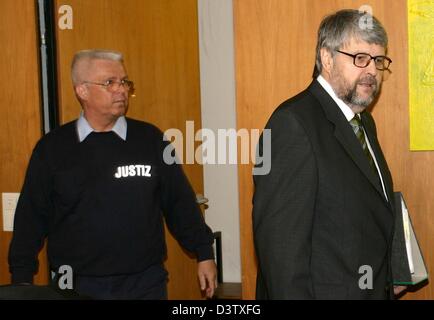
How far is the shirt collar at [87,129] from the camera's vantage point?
2688 millimetres

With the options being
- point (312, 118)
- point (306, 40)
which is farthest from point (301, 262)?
point (306, 40)

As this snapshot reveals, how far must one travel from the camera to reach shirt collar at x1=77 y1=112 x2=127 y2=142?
8.82 ft

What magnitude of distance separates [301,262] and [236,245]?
289 centimetres

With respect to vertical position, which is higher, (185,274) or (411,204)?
(411,204)

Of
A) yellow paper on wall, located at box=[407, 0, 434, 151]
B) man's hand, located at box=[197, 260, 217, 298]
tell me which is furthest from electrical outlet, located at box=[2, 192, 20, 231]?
yellow paper on wall, located at box=[407, 0, 434, 151]

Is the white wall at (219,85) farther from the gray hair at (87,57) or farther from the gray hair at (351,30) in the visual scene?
the gray hair at (351,30)

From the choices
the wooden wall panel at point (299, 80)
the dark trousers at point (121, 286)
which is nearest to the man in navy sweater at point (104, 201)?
the dark trousers at point (121, 286)

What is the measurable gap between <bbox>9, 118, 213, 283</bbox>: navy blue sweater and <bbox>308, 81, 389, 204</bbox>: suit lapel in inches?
36.3

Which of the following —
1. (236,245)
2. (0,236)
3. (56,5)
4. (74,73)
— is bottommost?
(236,245)

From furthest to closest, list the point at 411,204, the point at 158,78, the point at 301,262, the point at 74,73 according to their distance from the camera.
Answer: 1. the point at 158,78
2. the point at 74,73
3. the point at 411,204
4. the point at 301,262

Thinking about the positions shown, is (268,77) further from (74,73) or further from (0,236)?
(0,236)

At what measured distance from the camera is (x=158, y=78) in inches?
132

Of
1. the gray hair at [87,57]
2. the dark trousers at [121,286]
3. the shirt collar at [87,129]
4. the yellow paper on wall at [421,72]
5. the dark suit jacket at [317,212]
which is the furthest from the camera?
the gray hair at [87,57]

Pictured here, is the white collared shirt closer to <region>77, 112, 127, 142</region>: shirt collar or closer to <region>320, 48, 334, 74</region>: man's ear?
<region>320, 48, 334, 74</region>: man's ear
